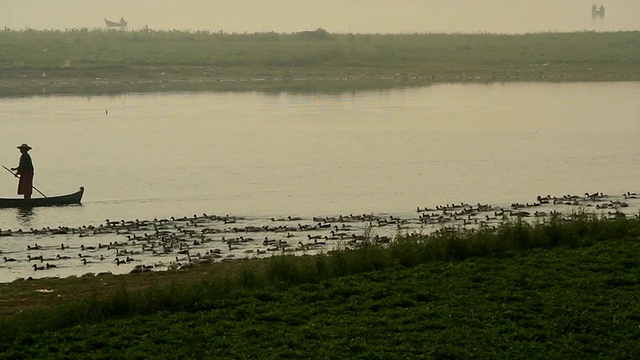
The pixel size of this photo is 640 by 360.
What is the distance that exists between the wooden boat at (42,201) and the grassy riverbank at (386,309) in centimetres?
1201

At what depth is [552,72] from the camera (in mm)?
85500

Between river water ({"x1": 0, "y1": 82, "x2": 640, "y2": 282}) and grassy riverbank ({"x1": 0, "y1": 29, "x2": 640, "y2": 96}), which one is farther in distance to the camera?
grassy riverbank ({"x1": 0, "y1": 29, "x2": 640, "y2": 96})

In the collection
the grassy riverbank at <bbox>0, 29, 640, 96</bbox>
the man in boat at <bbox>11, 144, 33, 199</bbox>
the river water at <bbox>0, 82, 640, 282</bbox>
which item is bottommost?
the river water at <bbox>0, 82, 640, 282</bbox>

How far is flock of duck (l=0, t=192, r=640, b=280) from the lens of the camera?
2291 cm

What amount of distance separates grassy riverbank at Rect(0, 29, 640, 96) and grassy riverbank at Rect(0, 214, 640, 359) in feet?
184

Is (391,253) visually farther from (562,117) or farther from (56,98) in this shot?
(56,98)

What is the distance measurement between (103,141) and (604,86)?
37977 millimetres

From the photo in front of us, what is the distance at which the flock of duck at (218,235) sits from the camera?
75.2ft

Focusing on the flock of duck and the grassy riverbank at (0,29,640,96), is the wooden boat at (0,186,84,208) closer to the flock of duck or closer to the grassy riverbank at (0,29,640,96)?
the flock of duck

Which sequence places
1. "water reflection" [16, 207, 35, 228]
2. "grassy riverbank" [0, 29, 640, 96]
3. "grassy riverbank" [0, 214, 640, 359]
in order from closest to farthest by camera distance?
"grassy riverbank" [0, 214, 640, 359]
"water reflection" [16, 207, 35, 228]
"grassy riverbank" [0, 29, 640, 96]

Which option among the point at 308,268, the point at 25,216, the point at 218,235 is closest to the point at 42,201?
the point at 25,216

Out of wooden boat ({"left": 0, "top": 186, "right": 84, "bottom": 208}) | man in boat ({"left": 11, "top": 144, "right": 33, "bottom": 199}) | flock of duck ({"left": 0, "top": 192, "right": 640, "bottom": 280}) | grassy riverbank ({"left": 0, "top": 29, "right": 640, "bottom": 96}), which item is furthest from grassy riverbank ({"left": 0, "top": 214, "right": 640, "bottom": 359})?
grassy riverbank ({"left": 0, "top": 29, "right": 640, "bottom": 96})

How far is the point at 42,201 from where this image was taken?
31891 mm

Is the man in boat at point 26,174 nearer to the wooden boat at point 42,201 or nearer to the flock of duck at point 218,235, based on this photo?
the wooden boat at point 42,201
